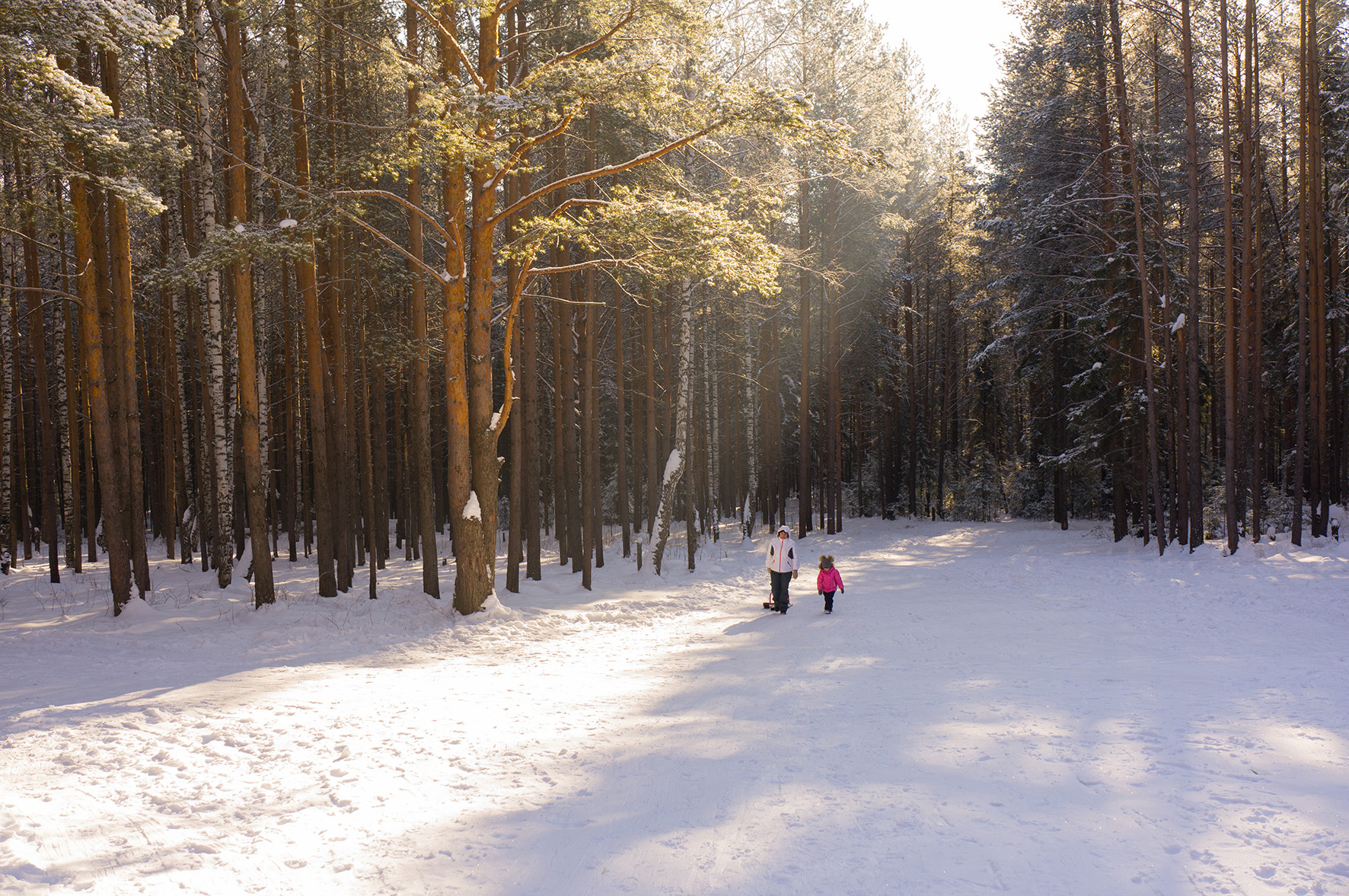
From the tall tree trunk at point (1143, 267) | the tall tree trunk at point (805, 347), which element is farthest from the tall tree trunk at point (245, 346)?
the tall tree trunk at point (1143, 267)

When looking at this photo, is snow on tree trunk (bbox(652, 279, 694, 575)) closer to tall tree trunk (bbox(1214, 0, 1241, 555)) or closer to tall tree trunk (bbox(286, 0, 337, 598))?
tall tree trunk (bbox(286, 0, 337, 598))

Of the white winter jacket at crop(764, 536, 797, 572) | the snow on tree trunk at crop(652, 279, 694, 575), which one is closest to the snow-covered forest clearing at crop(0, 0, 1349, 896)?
the snow on tree trunk at crop(652, 279, 694, 575)

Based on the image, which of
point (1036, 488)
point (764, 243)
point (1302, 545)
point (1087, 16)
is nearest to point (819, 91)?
point (1087, 16)

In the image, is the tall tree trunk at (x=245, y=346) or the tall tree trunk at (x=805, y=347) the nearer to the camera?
the tall tree trunk at (x=245, y=346)

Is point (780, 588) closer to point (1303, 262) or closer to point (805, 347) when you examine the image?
point (805, 347)

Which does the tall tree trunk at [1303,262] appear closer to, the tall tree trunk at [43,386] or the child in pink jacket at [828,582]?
the child in pink jacket at [828,582]

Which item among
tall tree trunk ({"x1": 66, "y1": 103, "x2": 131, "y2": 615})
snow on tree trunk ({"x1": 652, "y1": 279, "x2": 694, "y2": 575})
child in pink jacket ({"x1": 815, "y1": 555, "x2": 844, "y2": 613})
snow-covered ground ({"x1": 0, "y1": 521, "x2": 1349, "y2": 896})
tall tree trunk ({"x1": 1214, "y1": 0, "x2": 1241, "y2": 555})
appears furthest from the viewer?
snow on tree trunk ({"x1": 652, "y1": 279, "x2": 694, "y2": 575})

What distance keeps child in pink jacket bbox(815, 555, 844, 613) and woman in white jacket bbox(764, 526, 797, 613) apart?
1.59ft

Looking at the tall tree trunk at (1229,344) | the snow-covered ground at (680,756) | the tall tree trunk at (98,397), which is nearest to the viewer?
the snow-covered ground at (680,756)

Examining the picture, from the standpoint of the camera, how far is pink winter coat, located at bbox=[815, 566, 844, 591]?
13016mm

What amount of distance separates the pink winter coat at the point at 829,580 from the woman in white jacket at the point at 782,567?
48cm

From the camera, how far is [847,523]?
31516 millimetres

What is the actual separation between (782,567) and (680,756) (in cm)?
768

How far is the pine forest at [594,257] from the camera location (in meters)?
11.4
